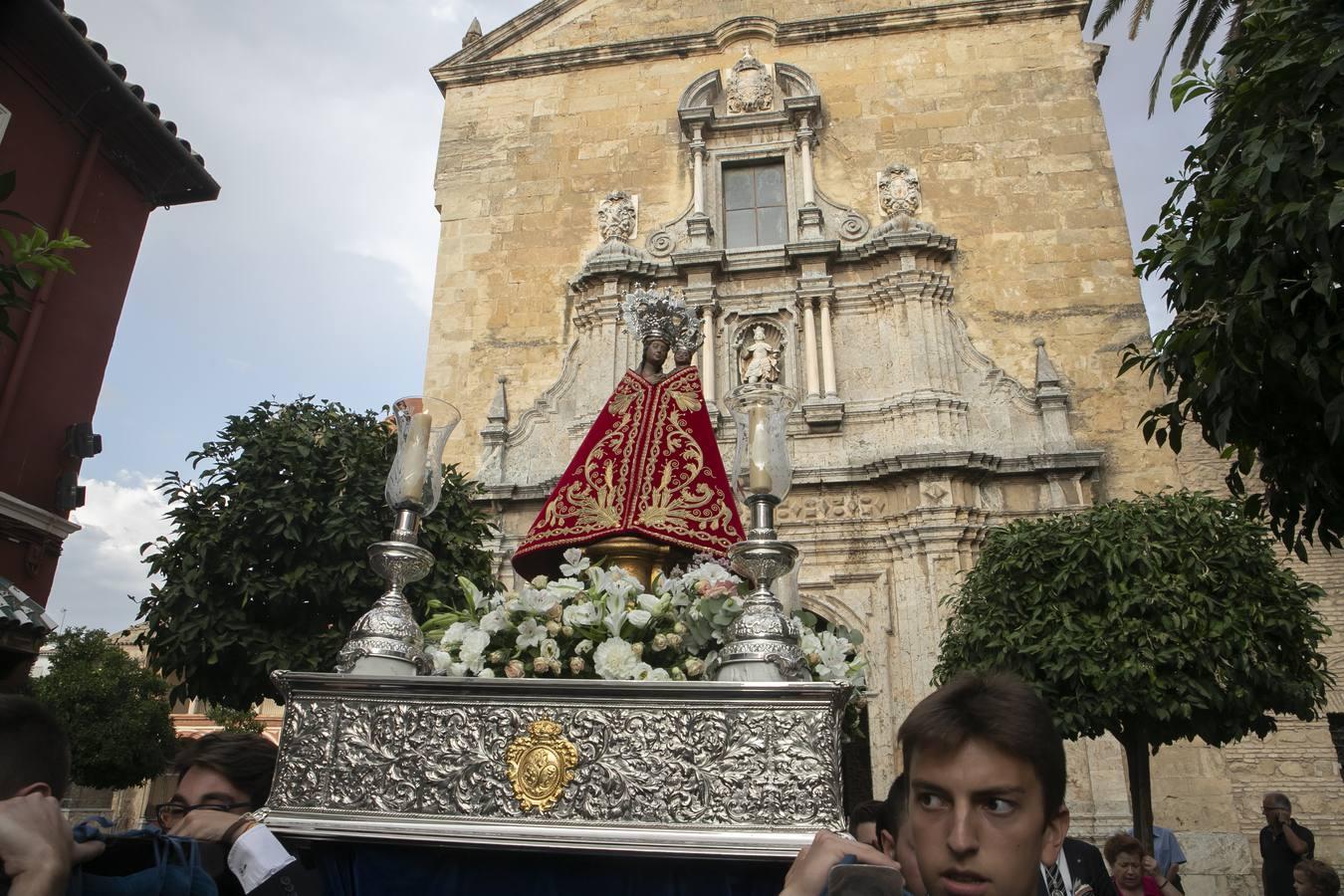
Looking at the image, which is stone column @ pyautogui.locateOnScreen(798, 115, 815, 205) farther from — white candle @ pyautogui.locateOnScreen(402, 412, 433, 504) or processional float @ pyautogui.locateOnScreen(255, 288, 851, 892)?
processional float @ pyautogui.locateOnScreen(255, 288, 851, 892)

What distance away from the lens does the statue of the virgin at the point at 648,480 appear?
368cm

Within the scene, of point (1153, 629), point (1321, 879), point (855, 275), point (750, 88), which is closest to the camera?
point (1321, 879)

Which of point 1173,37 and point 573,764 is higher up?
point 1173,37

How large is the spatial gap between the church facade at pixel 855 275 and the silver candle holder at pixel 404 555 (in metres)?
7.16

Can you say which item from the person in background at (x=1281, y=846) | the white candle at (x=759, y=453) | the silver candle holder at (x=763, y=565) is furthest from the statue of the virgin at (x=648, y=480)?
the person in background at (x=1281, y=846)

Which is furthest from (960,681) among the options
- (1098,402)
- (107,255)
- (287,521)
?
(107,255)

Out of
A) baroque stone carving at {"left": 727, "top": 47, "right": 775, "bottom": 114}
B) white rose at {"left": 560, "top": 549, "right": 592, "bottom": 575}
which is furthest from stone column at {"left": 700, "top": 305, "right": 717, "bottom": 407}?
white rose at {"left": 560, "top": 549, "right": 592, "bottom": 575}

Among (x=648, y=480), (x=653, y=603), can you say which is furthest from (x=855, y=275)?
(x=653, y=603)

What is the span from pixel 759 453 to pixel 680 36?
12279mm

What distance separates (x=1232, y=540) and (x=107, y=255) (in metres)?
11.6

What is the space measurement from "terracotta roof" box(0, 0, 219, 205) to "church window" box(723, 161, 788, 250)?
259 inches

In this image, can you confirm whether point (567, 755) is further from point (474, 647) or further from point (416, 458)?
point (416, 458)

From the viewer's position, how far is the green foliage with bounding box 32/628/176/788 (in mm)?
18906

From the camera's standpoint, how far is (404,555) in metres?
2.98
